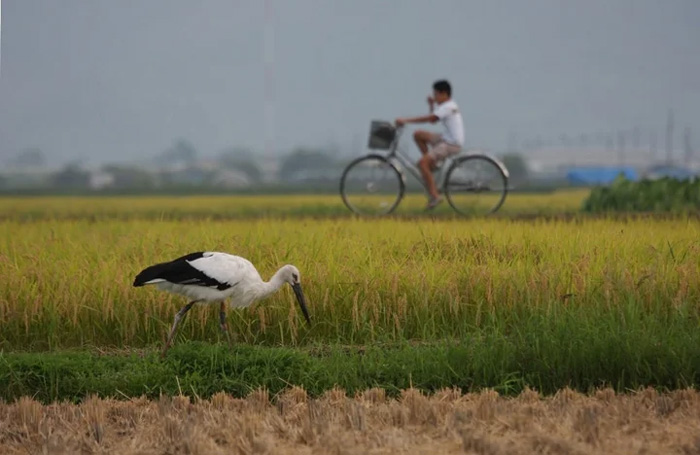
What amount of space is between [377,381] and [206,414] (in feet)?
3.40

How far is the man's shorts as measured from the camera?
41.1 feet

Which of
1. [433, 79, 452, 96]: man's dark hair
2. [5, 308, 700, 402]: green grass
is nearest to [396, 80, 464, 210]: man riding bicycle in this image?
[433, 79, 452, 96]: man's dark hair

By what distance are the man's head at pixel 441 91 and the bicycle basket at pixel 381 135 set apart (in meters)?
0.96

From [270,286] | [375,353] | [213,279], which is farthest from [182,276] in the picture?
[375,353]

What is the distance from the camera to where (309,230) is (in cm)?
984

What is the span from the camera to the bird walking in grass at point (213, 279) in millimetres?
5590

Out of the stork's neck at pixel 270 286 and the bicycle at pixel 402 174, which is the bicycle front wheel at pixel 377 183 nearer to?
the bicycle at pixel 402 174

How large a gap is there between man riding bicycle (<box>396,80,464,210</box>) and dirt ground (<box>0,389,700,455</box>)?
7.22 metres

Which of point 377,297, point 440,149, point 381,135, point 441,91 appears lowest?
point 377,297

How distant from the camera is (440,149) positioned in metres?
12.6

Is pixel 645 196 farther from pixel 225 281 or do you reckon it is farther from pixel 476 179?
pixel 225 281

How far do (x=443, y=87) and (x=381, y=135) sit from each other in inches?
49.7

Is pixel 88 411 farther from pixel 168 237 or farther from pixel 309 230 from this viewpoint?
pixel 309 230

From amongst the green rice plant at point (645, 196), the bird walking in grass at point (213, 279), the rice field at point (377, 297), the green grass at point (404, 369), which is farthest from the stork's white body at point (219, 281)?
the green rice plant at point (645, 196)
